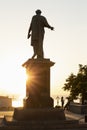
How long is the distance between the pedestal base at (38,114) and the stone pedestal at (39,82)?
28.9 inches

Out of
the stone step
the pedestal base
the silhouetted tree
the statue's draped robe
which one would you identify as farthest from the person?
the silhouetted tree

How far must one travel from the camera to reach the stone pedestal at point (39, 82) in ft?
80.2

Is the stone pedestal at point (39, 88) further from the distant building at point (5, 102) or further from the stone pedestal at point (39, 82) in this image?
the distant building at point (5, 102)

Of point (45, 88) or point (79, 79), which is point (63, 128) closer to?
point (45, 88)

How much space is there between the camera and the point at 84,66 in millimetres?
48406

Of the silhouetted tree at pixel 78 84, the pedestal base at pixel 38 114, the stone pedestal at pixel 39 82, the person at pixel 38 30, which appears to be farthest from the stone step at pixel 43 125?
the silhouetted tree at pixel 78 84

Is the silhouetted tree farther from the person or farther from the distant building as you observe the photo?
the person

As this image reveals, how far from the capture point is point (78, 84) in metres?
46.9

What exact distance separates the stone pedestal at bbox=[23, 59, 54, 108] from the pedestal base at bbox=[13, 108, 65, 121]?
0.73 m

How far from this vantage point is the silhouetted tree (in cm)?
4653

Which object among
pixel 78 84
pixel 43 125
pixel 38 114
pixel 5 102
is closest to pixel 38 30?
pixel 38 114

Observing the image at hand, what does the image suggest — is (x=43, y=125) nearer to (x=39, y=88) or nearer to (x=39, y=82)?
(x=39, y=88)

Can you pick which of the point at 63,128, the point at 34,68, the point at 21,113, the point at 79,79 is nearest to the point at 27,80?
the point at 34,68

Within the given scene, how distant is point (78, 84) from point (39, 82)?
22.6m
